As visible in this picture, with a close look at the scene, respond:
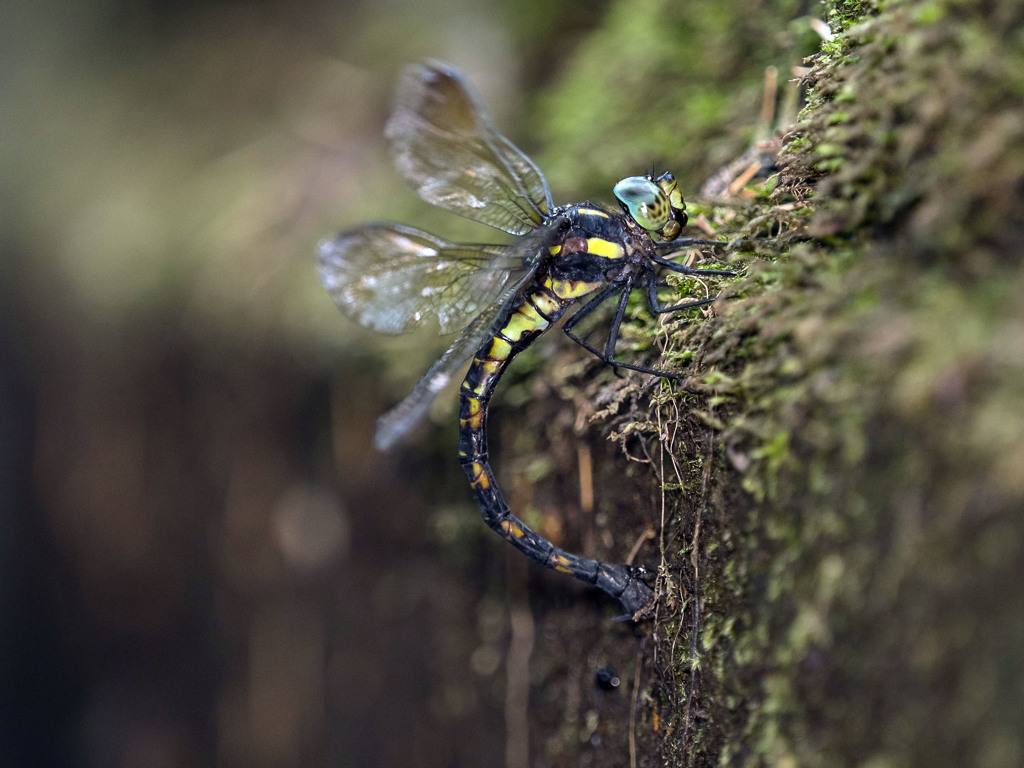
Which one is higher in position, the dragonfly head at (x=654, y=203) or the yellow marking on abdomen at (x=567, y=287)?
the dragonfly head at (x=654, y=203)

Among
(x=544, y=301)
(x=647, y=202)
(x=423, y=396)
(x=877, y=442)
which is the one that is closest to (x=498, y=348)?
(x=544, y=301)

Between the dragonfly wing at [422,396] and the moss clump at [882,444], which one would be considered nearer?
the moss clump at [882,444]

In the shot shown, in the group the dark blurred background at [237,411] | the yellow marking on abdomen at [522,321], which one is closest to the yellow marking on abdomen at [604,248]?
the yellow marking on abdomen at [522,321]

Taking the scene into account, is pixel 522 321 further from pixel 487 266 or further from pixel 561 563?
pixel 561 563

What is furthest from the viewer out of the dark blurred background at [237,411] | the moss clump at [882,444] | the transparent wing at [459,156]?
the dark blurred background at [237,411]

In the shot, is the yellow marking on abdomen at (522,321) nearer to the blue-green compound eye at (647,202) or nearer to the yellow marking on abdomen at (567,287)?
the yellow marking on abdomen at (567,287)
